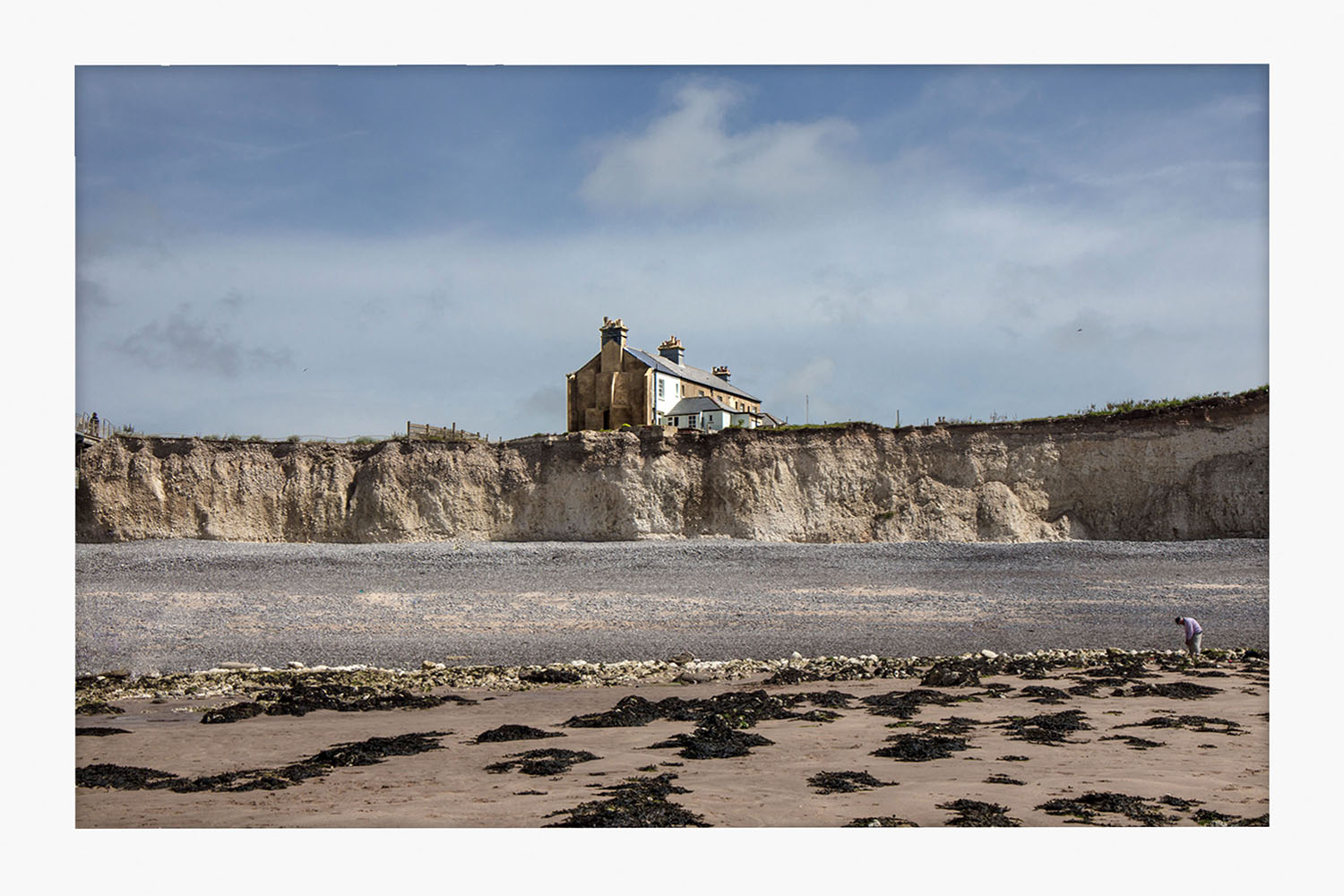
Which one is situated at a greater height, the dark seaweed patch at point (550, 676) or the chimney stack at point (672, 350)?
the chimney stack at point (672, 350)

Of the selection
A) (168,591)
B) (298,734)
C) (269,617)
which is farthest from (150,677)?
(168,591)

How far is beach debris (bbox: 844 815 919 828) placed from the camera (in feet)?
17.1

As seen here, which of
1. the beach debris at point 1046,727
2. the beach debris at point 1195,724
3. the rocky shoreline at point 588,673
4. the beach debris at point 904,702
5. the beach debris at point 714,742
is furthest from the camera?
the rocky shoreline at point 588,673

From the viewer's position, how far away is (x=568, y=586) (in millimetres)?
18266

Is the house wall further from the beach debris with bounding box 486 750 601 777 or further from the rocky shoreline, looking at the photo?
the beach debris with bounding box 486 750 601 777

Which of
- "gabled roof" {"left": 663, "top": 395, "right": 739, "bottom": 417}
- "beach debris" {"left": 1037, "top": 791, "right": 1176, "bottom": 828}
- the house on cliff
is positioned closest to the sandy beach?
"beach debris" {"left": 1037, "top": 791, "right": 1176, "bottom": 828}

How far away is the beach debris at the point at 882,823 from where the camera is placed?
17.1ft

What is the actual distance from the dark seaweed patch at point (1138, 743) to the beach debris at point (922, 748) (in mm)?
1261

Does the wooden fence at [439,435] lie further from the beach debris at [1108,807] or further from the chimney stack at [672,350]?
the beach debris at [1108,807]

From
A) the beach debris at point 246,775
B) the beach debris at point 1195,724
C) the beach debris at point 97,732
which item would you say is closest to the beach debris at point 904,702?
the beach debris at point 1195,724

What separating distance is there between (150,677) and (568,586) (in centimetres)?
791

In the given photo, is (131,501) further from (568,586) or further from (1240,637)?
(1240,637)

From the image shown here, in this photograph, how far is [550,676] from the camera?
11.6m

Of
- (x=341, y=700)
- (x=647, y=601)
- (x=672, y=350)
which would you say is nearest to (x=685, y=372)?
(x=672, y=350)
